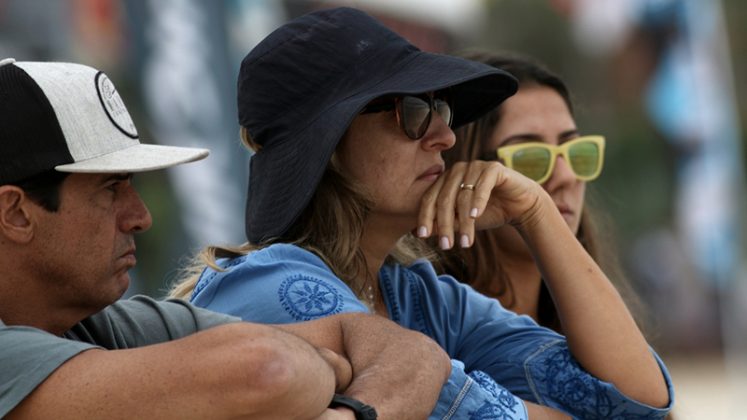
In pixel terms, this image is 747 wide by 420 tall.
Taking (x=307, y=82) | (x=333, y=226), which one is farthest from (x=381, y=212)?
(x=307, y=82)

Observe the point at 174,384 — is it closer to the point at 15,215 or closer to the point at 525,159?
the point at 15,215

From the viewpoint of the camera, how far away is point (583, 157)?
4238 mm

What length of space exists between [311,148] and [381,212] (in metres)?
0.29

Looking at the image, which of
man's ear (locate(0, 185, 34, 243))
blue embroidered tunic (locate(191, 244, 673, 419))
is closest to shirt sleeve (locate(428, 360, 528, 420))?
blue embroidered tunic (locate(191, 244, 673, 419))

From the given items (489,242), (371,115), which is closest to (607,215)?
(489,242)

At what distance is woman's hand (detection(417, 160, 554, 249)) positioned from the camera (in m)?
3.11

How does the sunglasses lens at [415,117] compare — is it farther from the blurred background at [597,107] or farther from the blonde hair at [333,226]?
the blurred background at [597,107]

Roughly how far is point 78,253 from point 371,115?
3.20 feet

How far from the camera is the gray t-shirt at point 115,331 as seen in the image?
2117mm

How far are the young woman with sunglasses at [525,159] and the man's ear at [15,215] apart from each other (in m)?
2.09

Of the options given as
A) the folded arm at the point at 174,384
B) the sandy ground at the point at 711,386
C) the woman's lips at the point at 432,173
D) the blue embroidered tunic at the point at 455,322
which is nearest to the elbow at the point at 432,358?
the blue embroidered tunic at the point at 455,322

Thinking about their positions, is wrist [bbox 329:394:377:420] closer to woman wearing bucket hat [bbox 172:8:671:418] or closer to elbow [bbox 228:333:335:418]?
elbow [bbox 228:333:335:418]

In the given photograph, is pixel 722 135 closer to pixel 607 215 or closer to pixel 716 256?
pixel 716 256

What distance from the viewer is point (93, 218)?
7.82ft
